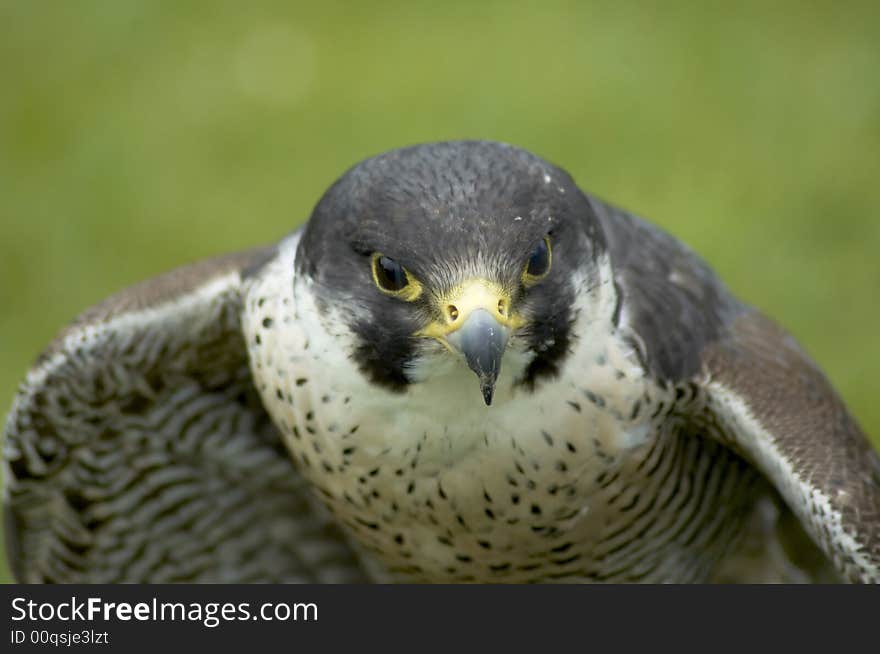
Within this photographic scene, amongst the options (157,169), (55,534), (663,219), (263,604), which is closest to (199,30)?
(157,169)

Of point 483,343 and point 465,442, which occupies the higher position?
point 465,442

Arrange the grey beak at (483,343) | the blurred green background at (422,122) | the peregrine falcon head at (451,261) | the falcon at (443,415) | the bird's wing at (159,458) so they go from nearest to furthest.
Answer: the grey beak at (483,343) → the peregrine falcon head at (451,261) → the falcon at (443,415) → the bird's wing at (159,458) → the blurred green background at (422,122)

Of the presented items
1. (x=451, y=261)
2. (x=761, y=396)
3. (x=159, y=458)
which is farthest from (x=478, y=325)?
(x=159, y=458)

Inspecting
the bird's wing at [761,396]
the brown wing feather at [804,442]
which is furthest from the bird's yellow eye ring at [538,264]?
the brown wing feather at [804,442]

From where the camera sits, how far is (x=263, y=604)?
4.50 m

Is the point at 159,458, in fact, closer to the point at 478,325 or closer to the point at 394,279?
the point at 394,279

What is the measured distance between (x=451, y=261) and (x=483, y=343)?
0.80 feet

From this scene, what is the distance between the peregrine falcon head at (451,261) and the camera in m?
3.70

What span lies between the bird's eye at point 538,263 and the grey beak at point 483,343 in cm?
21

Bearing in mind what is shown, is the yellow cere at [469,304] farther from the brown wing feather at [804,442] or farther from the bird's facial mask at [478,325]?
the brown wing feather at [804,442]

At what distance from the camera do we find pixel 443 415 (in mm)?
4012

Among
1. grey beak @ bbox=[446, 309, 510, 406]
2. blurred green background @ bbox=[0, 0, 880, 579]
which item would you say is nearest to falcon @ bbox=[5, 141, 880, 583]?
grey beak @ bbox=[446, 309, 510, 406]

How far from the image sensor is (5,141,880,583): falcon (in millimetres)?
3826

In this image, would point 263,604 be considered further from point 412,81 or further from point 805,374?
point 412,81
